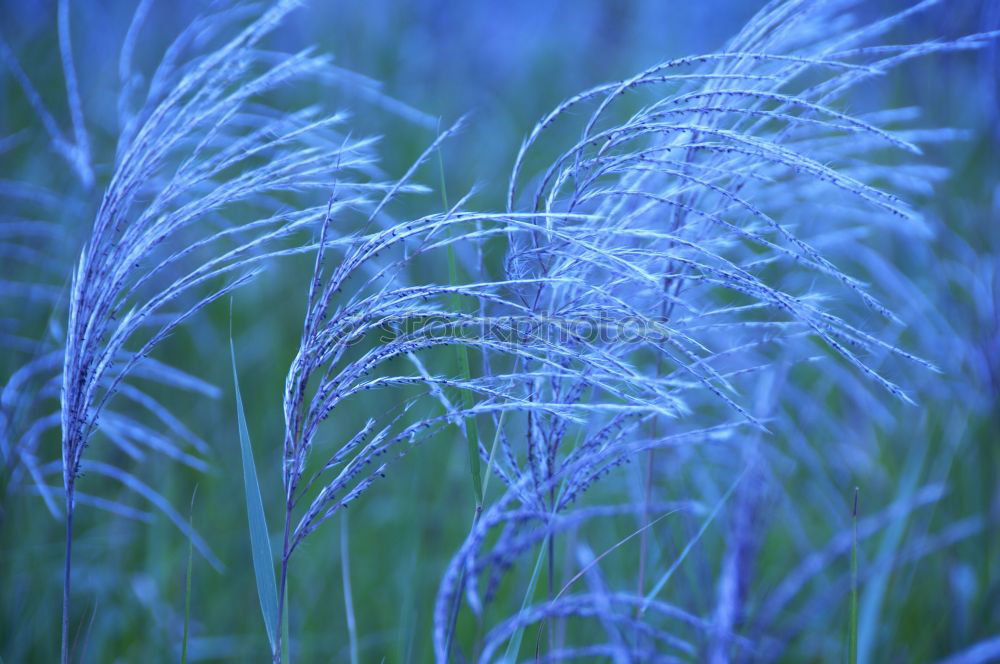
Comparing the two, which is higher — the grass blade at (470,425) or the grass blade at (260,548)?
the grass blade at (470,425)

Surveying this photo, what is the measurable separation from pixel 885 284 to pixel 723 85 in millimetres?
1994

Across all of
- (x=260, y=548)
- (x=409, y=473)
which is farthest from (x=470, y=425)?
(x=409, y=473)

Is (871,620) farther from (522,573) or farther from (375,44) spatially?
(375,44)

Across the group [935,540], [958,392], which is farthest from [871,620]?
[958,392]

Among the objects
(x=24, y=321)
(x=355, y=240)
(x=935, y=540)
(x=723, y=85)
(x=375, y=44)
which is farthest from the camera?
(x=375, y=44)

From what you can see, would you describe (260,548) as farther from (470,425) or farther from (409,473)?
(409,473)

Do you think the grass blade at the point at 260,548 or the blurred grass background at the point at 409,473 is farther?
the blurred grass background at the point at 409,473

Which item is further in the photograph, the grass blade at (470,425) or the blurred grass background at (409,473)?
the blurred grass background at (409,473)

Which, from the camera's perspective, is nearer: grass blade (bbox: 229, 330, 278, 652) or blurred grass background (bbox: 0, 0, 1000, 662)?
grass blade (bbox: 229, 330, 278, 652)

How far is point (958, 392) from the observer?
233cm

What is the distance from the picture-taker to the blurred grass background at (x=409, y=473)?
180 centimetres

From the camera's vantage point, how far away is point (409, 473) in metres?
2.41

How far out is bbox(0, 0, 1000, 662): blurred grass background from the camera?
180 centimetres

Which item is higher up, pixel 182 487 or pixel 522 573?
pixel 182 487
